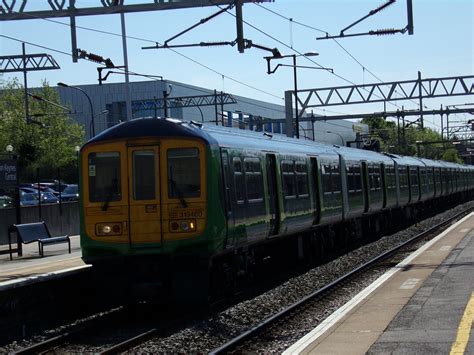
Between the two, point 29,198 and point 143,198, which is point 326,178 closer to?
point 143,198

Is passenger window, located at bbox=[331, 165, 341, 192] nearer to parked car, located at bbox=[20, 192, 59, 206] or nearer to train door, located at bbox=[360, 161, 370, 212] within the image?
train door, located at bbox=[360, 161, 370, 212]

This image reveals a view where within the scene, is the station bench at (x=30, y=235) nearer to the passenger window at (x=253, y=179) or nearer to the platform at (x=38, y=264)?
the platform at (x=38, y=264)

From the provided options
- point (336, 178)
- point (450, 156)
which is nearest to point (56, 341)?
point (336, 178)

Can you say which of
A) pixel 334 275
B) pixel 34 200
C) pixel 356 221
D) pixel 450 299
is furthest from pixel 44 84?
pixel 450 299

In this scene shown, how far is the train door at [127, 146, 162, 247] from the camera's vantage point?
11383 mm

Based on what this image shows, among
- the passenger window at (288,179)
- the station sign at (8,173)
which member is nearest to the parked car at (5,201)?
the station sign at (8,173)

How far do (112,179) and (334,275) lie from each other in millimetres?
6377

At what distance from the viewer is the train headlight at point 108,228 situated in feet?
37.8

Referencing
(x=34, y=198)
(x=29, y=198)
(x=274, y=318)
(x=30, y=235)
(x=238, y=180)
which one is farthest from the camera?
(x=29, y=198)

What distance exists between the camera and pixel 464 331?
8617mm

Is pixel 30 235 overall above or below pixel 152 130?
below

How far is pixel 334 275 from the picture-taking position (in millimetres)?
16312

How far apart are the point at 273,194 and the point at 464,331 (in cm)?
612

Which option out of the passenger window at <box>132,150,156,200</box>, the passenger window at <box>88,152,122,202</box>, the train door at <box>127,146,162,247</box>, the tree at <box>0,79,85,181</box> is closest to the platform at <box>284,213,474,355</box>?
the train door at <box>127,146,162,247</box>
